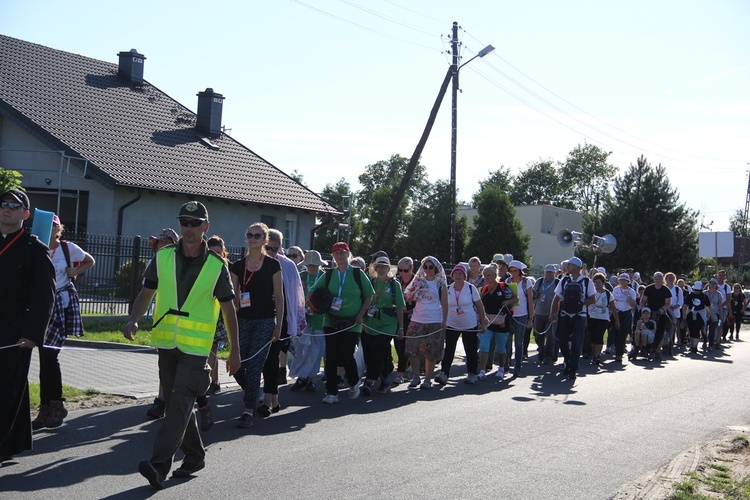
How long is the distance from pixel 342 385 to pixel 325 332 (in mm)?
1796

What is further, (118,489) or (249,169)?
(249,169)

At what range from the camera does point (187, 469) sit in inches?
250

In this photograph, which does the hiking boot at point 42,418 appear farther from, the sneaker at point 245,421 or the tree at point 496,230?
the tree at point 496,230

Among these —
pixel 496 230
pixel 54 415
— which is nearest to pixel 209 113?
pixel 496 230

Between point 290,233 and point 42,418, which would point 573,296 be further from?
point 290,233

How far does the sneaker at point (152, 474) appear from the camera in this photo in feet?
18.8

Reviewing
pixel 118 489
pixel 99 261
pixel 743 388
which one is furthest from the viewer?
pixel 99 261

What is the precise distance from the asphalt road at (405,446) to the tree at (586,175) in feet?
314

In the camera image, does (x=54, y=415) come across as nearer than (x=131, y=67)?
Yes

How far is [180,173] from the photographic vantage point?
2833cm

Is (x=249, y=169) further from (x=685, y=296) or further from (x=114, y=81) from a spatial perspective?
(x=685, y=296)

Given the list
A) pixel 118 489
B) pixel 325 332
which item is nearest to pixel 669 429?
pixel 325 332

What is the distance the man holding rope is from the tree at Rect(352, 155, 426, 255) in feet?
164

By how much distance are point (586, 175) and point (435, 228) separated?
57.8 metres
